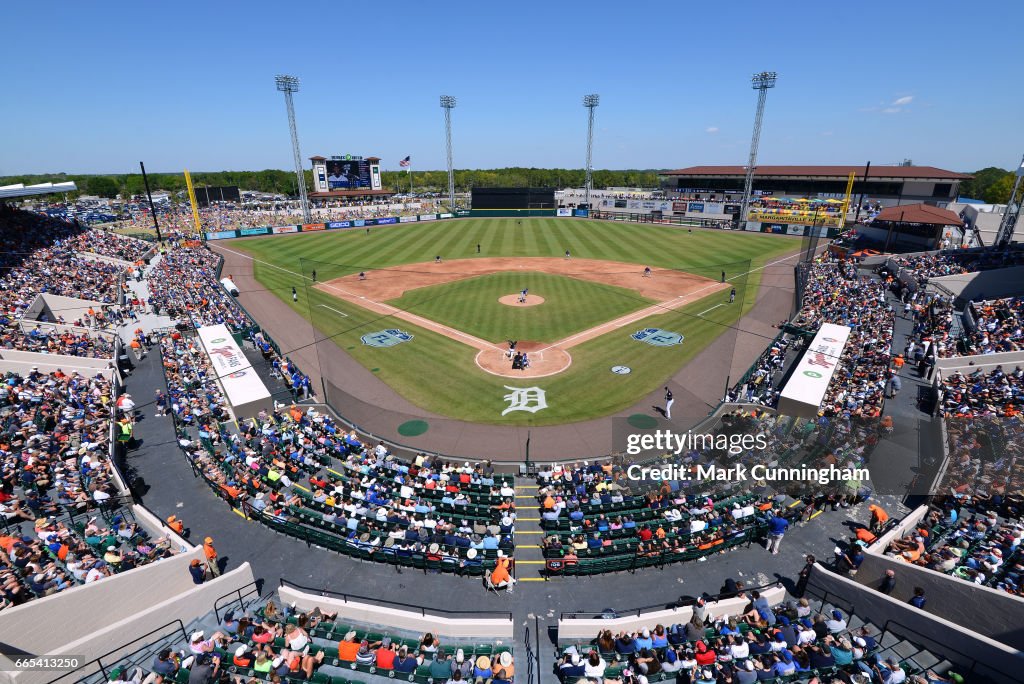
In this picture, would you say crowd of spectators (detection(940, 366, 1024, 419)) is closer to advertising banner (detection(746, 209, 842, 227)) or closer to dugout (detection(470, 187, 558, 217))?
advertising banner (detection(746, 209, 842, 227))

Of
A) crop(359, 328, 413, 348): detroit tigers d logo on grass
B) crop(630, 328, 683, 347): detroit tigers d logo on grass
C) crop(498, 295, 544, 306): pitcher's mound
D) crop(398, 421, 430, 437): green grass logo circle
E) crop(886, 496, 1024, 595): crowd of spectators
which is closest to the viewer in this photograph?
crop(886, 496, 1024, 595): crowd of spectators

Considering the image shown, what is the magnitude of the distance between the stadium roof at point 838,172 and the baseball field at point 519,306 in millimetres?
35871

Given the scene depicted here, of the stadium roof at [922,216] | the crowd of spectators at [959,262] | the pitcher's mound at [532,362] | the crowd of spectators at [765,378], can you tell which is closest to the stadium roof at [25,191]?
the pitcher's mound at [532,362]

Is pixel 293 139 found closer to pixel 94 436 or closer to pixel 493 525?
pixel 94 436

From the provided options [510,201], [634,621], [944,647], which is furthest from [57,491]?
[510,201]

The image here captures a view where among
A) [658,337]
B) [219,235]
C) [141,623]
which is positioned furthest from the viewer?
[219,235]

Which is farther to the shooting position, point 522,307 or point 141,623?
point 522,307

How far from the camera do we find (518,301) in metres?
41.6

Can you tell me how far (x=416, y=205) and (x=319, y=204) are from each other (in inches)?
887

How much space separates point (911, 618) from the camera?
10992 mm

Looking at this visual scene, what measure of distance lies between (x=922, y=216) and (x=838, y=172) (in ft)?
185

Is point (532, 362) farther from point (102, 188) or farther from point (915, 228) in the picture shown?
point (102, 188)

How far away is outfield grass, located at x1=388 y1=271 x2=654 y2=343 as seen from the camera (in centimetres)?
3506

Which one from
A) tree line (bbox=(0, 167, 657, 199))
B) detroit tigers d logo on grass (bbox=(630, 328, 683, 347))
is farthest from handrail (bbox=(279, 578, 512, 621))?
tree line (bbox=(0, 167, 657, 199))
